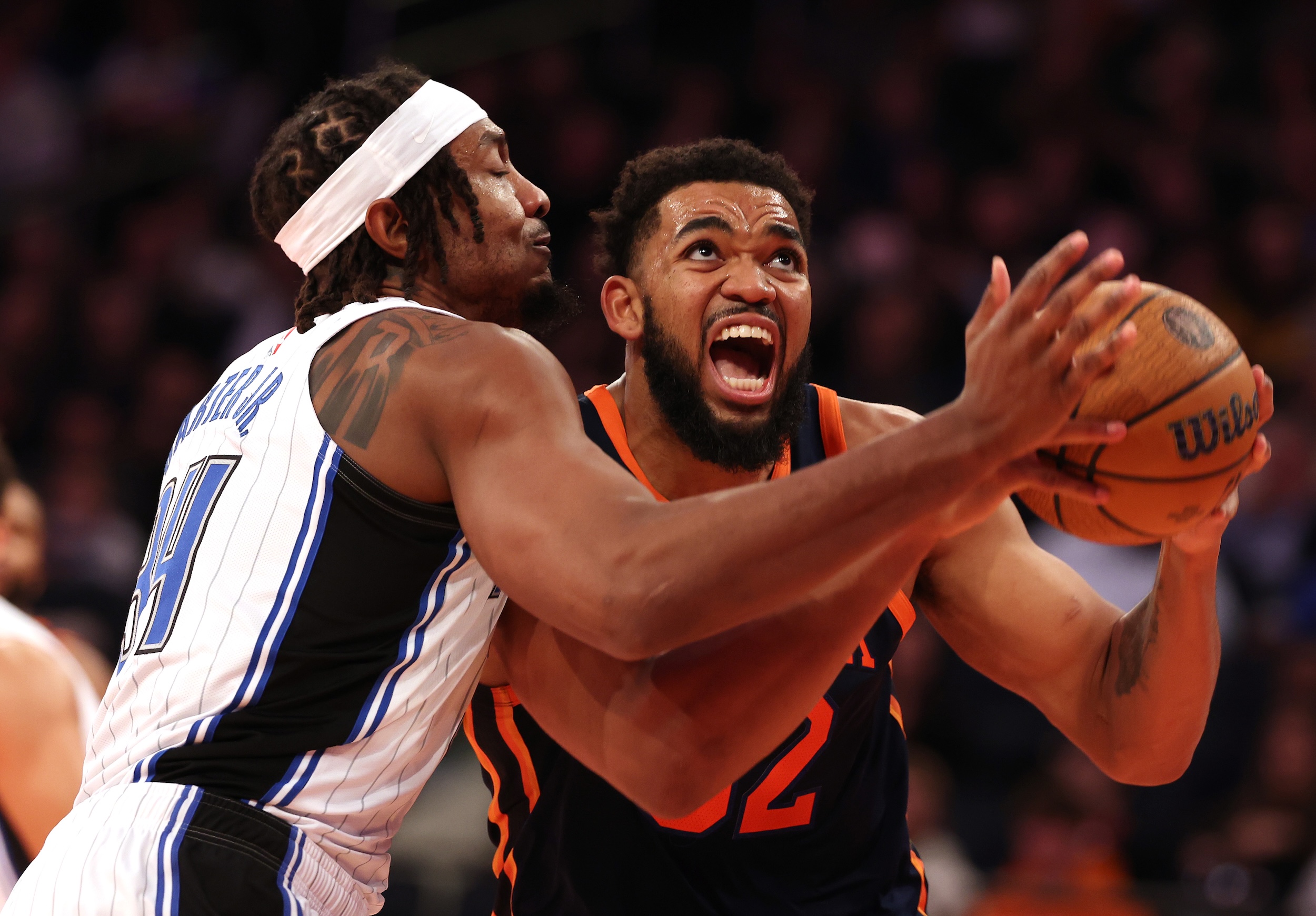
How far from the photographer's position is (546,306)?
10.4 ft

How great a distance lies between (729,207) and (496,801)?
1.55 meters

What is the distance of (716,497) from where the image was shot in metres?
2.27

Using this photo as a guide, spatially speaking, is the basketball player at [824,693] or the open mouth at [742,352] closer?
the basketball player at [824,693]

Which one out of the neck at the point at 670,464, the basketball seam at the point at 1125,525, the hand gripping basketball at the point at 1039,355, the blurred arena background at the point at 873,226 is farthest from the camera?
the blurred arena background at the point at 873,226

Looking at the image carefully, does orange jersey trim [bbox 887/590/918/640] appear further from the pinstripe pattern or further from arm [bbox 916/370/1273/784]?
the pinstripe pattern

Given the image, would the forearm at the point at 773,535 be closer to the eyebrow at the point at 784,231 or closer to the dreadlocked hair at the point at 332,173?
the dreadlocked hair at the point at 332,173

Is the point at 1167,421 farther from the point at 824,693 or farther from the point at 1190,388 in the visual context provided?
the point at 824,693

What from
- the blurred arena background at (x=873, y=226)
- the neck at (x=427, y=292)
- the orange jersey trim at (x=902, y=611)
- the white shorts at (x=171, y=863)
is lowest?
the blurred arena background at (x=873, y=226)

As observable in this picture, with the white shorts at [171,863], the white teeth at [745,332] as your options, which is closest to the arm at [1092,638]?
the white teeth at [745,332]

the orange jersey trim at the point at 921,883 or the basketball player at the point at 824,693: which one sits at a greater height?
the basketball player at the point at 824,693

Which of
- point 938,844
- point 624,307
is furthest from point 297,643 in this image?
point 938,844

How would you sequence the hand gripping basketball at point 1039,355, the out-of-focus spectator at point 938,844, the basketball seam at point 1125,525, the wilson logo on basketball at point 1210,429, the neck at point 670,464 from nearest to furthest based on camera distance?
1. the hand gripping basketball at point 1039,355
2. the wilson logo on basketball at point 1210,429
3. the basketball seam at point 1125,525
4. the neck at point 670,464
5. the out-of-focus spectator at point 938,844

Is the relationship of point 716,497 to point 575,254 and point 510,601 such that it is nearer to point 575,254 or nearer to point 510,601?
point 510,601

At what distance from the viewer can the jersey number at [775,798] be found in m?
3.30
